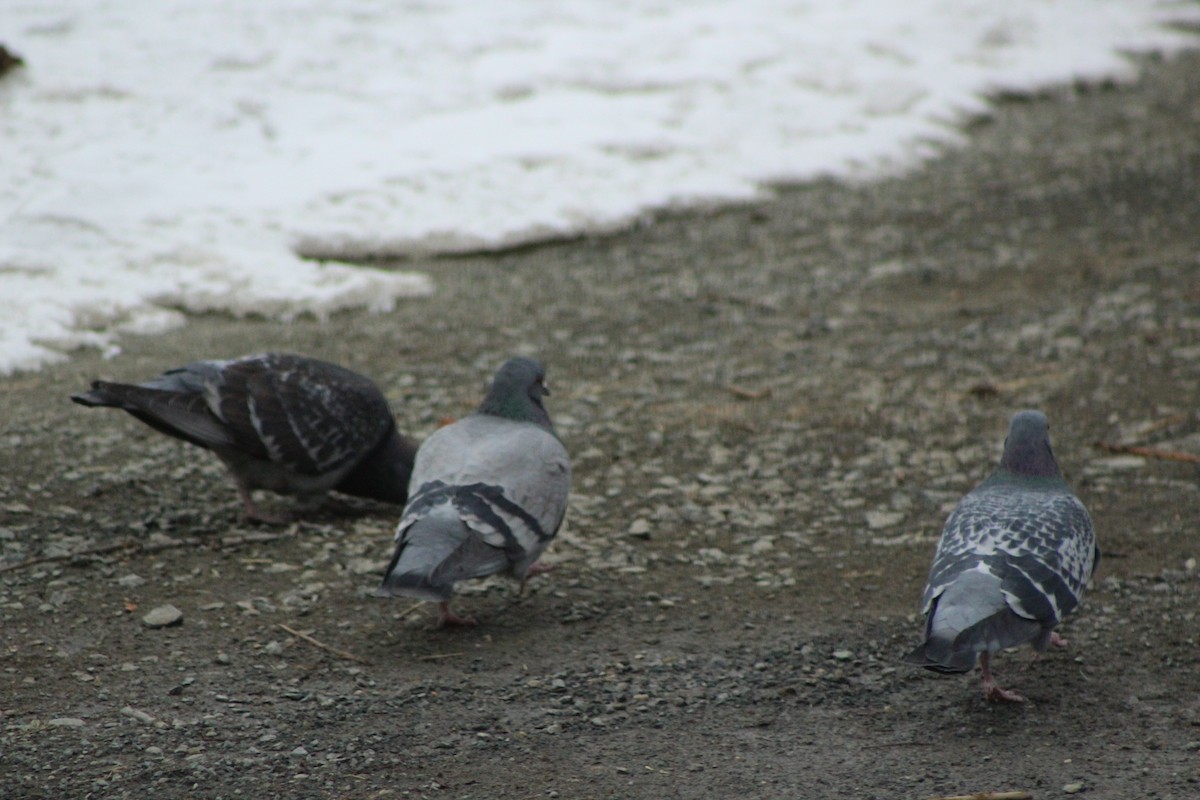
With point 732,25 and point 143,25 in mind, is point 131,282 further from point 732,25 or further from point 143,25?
point 732,25

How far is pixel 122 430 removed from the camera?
6.25m

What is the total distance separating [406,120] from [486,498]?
6850mm

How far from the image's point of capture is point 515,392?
5.02 m

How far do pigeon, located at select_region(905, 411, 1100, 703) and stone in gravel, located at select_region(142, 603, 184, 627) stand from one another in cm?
253

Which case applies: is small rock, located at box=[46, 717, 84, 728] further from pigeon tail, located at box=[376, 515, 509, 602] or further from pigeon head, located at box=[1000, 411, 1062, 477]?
pigeon head, located at box=[1000, 411, 1062, 477]

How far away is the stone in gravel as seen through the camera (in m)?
4.54

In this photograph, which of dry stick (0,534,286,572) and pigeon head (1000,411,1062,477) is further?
dry stick (0,534,286,572)

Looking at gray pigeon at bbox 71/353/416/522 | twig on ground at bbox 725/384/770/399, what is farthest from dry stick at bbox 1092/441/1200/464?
gray pigeon at bbox 71/353/416/522

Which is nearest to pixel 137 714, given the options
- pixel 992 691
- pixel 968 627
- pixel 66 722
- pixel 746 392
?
pixel 66 722

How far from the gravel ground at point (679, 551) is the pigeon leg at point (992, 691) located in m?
0.05

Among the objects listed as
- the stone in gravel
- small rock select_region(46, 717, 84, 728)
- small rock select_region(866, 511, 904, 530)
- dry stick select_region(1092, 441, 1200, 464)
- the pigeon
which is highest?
the pigeon

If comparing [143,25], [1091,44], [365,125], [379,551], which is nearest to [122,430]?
[379,551]

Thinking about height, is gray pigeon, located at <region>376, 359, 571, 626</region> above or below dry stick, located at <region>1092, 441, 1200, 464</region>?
above

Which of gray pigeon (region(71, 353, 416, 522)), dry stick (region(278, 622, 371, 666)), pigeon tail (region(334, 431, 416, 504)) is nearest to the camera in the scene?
dry stick (region(278, 622, 371, 666))
